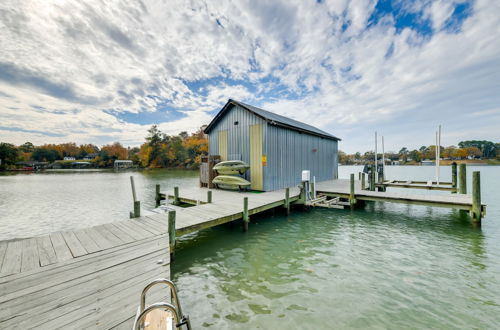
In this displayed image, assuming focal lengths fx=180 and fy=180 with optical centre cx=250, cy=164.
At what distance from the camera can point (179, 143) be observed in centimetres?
5278

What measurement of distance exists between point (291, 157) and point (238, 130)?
13.0 ft

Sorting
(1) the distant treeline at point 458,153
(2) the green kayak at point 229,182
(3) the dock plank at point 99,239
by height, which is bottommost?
(3) the dock plank at point 99,239

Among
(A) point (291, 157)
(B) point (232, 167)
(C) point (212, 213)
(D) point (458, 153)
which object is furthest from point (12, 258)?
(D) point (458, 153)

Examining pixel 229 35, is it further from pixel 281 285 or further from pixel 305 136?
pixel 281 285

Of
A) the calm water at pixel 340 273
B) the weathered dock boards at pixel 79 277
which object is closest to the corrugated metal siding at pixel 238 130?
the calm water at pixel 340 273

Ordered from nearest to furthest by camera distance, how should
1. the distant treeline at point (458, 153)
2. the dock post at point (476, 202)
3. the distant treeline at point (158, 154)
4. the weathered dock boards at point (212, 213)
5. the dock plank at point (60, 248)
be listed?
the dock plank at point (60, 248) → the weathered dock boards at point (212, 213) → the dock post at point (476, 202) → the distant treeline at point (158, 154) → the distant treeline at point (458, 153)

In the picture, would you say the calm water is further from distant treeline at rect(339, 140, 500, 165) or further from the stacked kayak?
distant treeline at rect(339, 140, 500, 165)

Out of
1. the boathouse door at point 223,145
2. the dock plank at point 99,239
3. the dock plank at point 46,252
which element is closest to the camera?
the dock plank at point 46,252

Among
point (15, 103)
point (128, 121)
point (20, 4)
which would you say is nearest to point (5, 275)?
point (20, 4)

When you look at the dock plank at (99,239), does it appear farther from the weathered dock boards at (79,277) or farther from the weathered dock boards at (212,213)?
the weathered dock boards at (212,213)

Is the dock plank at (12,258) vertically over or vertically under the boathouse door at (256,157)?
under

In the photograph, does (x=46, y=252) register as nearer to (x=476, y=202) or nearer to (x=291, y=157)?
(x=291, y=157)

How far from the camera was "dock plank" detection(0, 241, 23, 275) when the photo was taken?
2.97 meters

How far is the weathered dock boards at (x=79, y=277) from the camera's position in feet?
6.70
